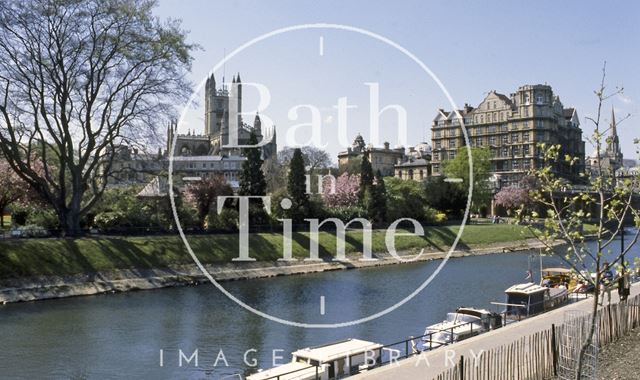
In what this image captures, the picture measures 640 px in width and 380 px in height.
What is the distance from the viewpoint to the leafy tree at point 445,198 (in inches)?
3610

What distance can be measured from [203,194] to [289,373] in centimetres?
4549

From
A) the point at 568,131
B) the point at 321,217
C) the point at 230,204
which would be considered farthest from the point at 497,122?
the point at 230,204

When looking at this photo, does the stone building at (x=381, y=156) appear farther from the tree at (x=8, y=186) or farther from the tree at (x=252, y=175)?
the tree at (x=8, y=186)

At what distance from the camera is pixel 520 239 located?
77500 mm

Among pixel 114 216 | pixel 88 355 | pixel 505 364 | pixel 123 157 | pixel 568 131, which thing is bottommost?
pixel 88 355

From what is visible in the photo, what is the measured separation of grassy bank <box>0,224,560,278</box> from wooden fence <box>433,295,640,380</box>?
24.6 m

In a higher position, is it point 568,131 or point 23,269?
point 568,131

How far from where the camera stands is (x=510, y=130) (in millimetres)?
126812

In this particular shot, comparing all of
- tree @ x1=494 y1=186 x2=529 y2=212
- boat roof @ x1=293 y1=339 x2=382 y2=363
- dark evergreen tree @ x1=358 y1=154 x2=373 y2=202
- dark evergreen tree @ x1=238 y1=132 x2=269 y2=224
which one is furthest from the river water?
tree @ x1=494 y1=186 x2=529 y2=212

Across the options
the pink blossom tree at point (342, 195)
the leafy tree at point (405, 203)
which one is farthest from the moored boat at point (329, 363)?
the pink blossom tree at point (342, 195)

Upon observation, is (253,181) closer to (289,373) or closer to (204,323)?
(204,323)

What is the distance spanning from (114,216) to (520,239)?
50.4 meters

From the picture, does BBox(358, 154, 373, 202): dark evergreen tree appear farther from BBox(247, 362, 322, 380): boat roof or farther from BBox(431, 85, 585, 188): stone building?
BBox(247, 362, 322, 380): boat roof

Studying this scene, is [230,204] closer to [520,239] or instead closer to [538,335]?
[520,239]
